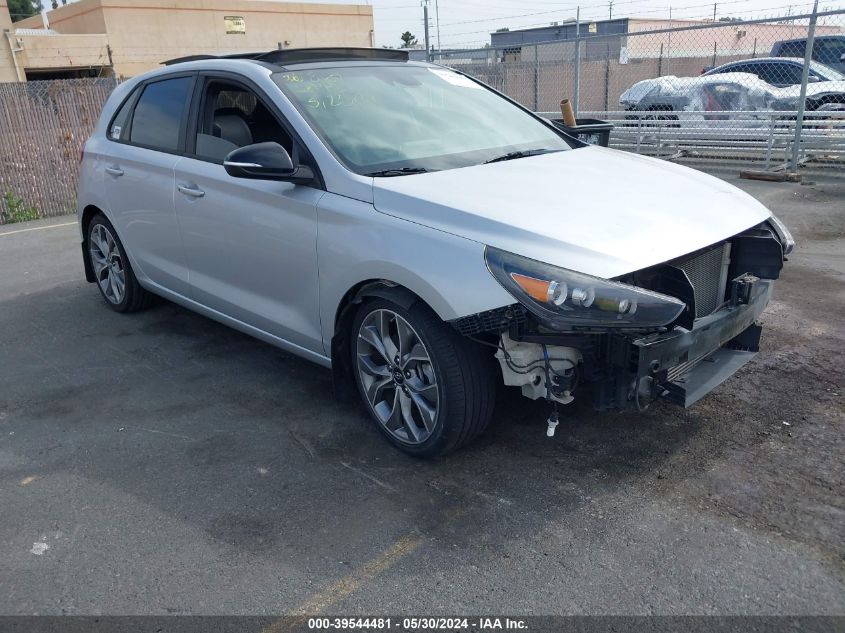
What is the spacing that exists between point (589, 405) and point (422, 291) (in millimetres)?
1353

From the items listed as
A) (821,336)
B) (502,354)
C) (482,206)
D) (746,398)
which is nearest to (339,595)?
(502,354)

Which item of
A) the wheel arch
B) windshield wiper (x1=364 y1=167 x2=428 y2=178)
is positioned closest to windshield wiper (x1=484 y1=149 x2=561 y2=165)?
windshield wiper (x1=364 y1=167 x2=428 y2=178)

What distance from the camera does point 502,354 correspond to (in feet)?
10.6

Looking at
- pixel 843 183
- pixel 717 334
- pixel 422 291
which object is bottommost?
pixel 843 183

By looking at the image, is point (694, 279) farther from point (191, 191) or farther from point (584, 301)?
point (191, 191)

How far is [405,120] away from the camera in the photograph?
4.16 metres

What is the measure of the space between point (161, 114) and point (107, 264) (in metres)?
1.52

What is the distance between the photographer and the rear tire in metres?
5.80

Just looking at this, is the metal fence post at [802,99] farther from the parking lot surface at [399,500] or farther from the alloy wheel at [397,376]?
the alloy wheel at [397,376]

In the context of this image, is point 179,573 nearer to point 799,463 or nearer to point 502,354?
point 502,354

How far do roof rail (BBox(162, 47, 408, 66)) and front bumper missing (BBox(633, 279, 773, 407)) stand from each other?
2606 mm

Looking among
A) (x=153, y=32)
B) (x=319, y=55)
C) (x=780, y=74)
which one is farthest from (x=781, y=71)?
(x=153, y=32)

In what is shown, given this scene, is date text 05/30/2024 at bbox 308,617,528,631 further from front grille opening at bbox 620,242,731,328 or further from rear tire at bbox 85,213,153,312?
rear tire at bbox 85,213,153,312

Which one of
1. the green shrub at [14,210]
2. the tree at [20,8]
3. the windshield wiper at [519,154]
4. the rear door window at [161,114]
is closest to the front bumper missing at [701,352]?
the windshield wiper at [519,154]
